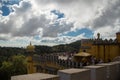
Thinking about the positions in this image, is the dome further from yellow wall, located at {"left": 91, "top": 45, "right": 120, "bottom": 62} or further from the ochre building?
yellow wall, located at {"left": 91, "top": 45, "right": 120, "bottom": 62}

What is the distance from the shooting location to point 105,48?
30.9 meters

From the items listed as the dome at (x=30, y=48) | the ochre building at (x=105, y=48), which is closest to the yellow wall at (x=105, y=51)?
the ochre building at (x=105, y=48)

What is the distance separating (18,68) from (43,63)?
184ft

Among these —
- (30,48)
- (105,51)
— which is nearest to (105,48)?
A: (105,51)

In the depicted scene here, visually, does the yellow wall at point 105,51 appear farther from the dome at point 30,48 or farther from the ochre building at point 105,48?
the dome at point 30,48

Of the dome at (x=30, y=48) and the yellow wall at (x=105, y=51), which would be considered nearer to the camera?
the yellow wall at (x=105, y=51)

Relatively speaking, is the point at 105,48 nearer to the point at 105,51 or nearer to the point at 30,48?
the point at 105,51

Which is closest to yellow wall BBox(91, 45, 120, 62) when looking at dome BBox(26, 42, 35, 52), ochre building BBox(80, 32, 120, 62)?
ochre building BBox(80, 32, 120, 62)

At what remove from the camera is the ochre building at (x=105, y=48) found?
29.6 metres

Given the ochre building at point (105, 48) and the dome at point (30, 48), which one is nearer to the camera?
the ochre building at point (105, 48)

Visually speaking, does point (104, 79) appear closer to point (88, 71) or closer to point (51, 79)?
point (88, 71)

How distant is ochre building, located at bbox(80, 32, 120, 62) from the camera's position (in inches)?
1165

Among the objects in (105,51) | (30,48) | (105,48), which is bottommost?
(105,51)

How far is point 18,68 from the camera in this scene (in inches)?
3634
